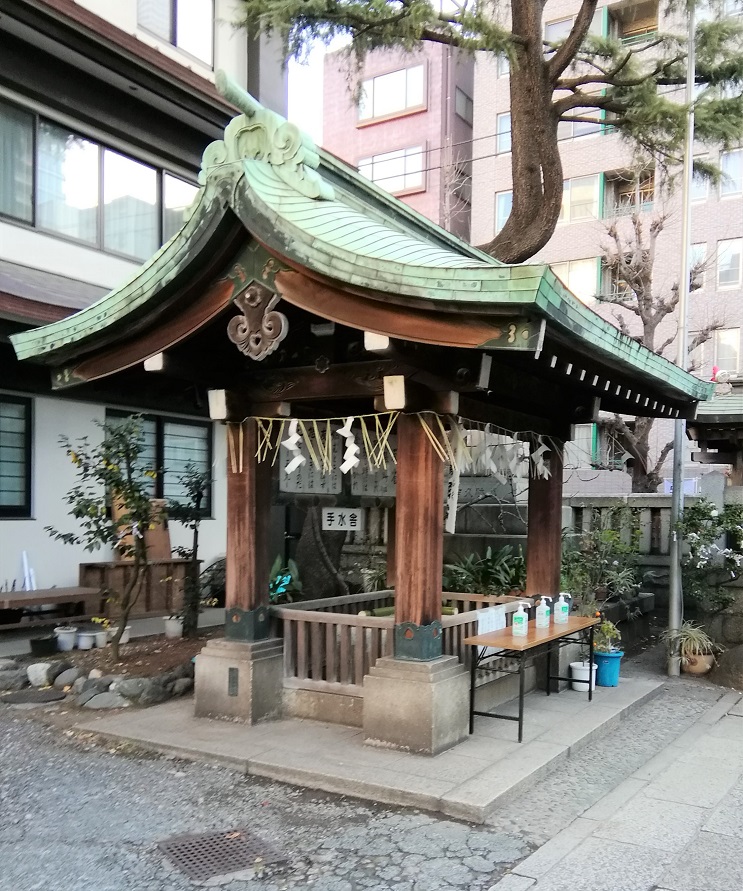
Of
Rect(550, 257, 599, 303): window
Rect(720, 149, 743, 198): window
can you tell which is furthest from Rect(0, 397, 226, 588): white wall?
Rect(720, 149, 743, 198): window

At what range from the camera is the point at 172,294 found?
20.4ft

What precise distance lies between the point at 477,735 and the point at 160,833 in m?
2.87

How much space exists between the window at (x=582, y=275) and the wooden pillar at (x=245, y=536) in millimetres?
22318

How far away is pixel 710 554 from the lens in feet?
34.2

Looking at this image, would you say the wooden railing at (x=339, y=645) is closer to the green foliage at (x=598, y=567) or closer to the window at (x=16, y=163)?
the green foliage at (x=598, y=567)

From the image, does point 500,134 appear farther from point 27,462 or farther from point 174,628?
point 174,628

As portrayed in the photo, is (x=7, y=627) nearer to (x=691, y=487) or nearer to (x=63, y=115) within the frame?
(x=63, y=115)

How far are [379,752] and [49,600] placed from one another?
566 cm

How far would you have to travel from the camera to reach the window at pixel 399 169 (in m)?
31.8

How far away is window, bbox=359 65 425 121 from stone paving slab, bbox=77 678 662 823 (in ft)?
95.3

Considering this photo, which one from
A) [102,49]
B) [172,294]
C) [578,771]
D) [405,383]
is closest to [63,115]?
[102,49]

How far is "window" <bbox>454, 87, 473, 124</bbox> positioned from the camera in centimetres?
3187

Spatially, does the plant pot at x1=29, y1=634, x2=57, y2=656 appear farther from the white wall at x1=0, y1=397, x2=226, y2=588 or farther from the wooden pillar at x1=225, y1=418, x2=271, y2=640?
the wooden pillar at x1=225, y1=418, x2=271, y2=640

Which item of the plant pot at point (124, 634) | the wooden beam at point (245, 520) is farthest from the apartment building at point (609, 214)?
the wooden beam at point (245, 520)
